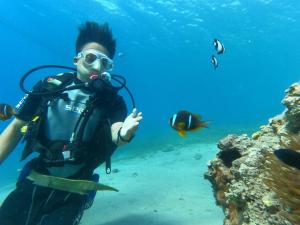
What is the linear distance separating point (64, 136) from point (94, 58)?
1.29m

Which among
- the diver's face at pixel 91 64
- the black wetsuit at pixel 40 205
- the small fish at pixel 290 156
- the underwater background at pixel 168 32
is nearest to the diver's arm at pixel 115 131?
the black wetsuit at pixel 40 205

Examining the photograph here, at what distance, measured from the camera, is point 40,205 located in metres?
4.34

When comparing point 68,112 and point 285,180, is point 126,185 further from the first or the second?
point 285,180

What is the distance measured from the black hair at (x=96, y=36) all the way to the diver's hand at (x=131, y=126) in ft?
7.13

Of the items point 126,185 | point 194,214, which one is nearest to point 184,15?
point 126,185

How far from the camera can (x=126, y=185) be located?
8.72 metres

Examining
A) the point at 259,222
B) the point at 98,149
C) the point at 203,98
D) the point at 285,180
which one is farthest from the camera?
the point at 203,98

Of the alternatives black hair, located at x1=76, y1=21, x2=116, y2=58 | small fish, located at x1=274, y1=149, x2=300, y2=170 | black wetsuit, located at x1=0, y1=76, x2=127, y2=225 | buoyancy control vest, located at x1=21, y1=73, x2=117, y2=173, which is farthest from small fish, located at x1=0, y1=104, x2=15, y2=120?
small fish, located at x1=274, y1=149, x2=300, y2=170

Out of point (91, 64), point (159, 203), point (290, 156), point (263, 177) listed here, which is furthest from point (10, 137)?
point (290, 156)

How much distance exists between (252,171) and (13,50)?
77.1 m

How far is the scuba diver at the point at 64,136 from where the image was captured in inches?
169

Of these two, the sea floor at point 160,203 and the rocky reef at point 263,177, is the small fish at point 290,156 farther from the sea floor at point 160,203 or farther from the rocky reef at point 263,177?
the sea floor at point 160,203

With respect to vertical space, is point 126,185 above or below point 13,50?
below

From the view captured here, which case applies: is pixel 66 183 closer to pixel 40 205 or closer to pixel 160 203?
pixel 40 205
